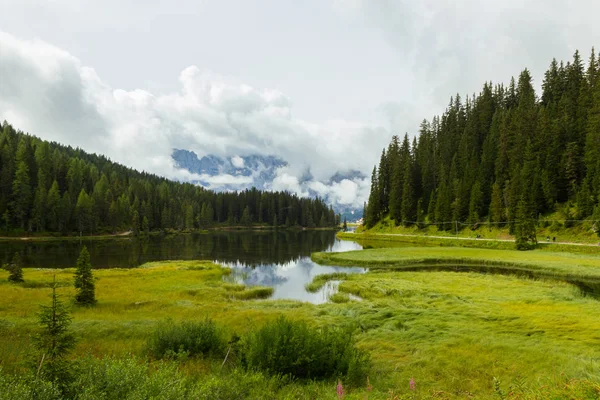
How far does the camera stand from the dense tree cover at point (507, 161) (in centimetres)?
7856

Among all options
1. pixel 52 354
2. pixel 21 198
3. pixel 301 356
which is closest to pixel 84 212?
pixel 21 198

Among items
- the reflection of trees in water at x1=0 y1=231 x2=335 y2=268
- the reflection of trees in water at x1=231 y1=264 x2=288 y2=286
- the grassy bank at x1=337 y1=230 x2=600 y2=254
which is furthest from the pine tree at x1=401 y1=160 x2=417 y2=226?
the reflection of trees in water at x1=231 y1=264 x2=288 y2=286

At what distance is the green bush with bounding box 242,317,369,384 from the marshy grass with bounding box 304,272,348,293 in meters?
22.9

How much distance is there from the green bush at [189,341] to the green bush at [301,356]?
2060mm

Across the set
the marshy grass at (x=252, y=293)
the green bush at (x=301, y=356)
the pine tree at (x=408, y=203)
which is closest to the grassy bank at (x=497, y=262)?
the marshy grass at (x=252, y=293)

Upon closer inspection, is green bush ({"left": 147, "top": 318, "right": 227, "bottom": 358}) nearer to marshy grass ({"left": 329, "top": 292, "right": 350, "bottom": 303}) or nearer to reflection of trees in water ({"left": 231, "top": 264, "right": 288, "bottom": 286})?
marshy grass ({"left": 329, "top": 292, "right": 350, "bottom": 303})

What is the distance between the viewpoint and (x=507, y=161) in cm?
10194

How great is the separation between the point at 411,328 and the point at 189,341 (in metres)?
11.0

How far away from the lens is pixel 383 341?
582 inches

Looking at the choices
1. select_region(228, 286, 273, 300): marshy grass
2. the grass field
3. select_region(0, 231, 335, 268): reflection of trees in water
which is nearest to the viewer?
the grass field

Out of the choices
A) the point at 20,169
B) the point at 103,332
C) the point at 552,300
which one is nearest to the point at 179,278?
the point at 103,332

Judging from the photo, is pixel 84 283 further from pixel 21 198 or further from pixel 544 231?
pixel 21 198

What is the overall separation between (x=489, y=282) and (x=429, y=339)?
21.7 metres

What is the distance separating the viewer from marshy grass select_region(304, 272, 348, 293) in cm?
3416
